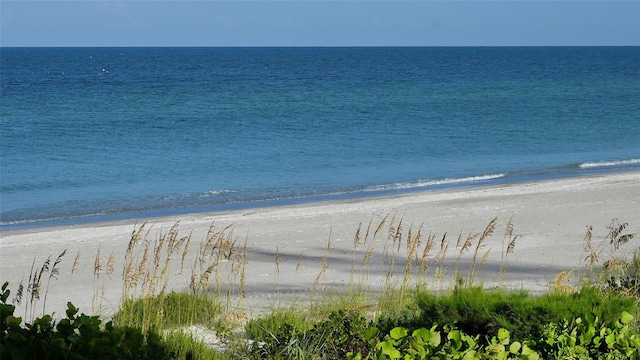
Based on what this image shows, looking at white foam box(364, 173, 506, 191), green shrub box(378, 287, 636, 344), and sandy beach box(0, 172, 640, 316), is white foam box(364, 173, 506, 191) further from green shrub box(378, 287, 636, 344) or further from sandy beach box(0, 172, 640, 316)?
green shrub box(378, 287, 636, 344)

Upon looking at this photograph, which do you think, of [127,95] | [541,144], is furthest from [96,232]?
[127,95]

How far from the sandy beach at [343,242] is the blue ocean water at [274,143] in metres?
2.41

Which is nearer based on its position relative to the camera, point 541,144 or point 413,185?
point 413,185

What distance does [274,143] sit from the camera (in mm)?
29016

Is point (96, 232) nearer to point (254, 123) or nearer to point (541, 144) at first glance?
point (541, 144)

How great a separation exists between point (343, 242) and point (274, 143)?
16370 mm

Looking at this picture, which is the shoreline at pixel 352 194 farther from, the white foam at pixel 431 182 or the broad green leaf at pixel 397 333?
the broad green leaf at pixel 397 333

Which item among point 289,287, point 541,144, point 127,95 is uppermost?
point 127,95

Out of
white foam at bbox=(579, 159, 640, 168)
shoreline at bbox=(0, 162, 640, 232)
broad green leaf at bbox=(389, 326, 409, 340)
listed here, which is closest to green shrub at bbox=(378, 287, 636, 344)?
broad green leaf at bbox=(389, 326, 409, 340)

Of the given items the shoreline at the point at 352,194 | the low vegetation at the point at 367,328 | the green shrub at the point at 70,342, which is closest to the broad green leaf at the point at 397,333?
the low vegetation at the point at 367,328

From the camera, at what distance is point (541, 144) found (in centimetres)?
2927

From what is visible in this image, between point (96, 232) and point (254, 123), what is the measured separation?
70.2 feet

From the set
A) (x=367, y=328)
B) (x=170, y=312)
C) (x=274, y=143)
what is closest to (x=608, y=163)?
(x=274, y=143)

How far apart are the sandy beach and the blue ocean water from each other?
2410 millimetres
